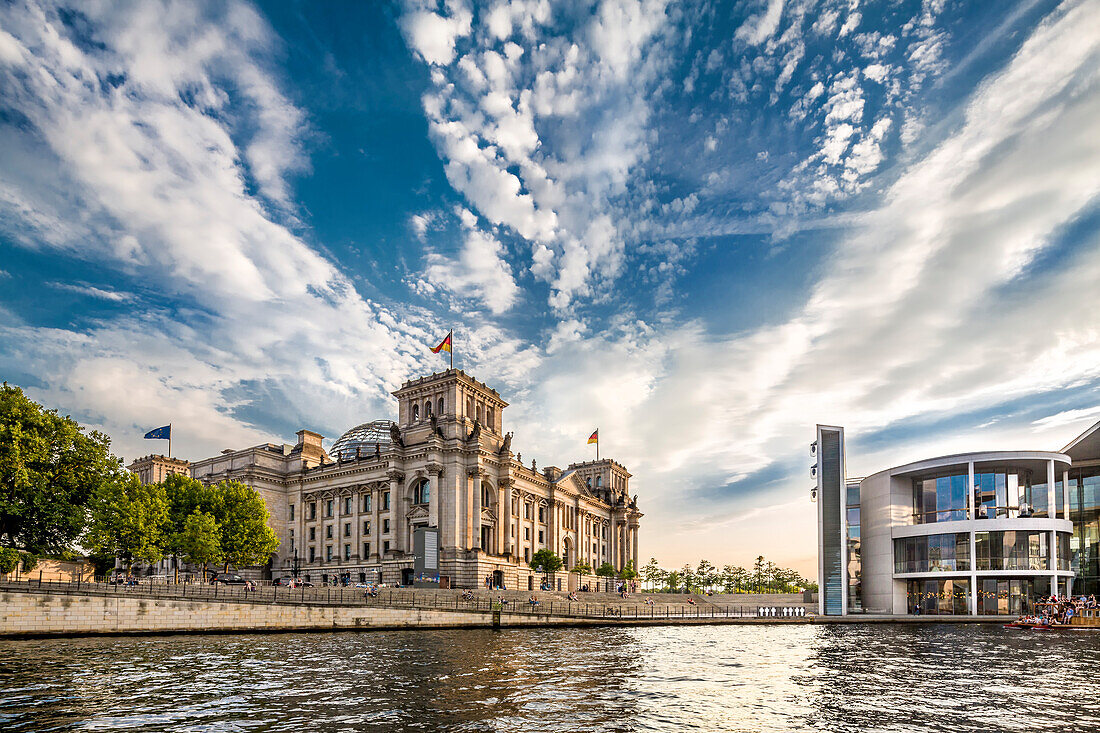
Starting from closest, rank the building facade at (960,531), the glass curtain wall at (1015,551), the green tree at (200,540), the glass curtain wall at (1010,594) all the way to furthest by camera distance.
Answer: the green tree at (200,540), the glass curtain wall at (1015,551), the building facade at (960,531), the glass curtain wall at (1010,594)

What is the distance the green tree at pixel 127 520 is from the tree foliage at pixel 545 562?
52.7 metres

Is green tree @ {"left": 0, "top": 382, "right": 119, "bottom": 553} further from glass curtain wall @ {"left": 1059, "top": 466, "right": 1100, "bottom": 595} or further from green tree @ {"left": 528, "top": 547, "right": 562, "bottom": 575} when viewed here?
glass curtain wall @ {"left": 1059, "top": 466, "right": 1100, "bottom": 595}

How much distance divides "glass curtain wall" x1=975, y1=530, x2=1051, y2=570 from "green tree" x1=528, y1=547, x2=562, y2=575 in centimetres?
5506

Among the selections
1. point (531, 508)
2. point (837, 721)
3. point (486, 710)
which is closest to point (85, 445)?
point (486, 710)

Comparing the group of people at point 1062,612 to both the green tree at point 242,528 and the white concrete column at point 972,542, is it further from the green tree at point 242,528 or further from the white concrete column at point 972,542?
the green tree at point 242,528

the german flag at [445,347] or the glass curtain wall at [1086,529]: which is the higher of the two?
the german flag at [445,347]

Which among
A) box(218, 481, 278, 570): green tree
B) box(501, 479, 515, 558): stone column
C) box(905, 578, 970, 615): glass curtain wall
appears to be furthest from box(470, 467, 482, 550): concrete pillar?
box(905, 578, 970, 615): glass curtain wall

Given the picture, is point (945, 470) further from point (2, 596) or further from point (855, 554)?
point (2, 596)

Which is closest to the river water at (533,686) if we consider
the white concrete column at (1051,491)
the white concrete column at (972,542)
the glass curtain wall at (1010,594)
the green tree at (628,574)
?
the white concrete column at (972,542)

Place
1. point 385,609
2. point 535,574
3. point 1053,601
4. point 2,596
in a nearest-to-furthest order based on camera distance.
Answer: point 2,596 < point 385,609 < point 1053,601 < point 535,574

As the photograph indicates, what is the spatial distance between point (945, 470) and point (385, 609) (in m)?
63.8

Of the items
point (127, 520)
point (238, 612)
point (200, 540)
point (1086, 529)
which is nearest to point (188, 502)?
point (200, 540)

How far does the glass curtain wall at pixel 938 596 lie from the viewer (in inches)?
3179

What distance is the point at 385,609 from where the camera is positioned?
55.0 meters
